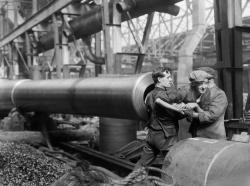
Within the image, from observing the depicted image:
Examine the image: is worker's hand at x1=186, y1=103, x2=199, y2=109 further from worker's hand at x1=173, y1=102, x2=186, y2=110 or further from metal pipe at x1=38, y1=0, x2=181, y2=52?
metal pipe at x1=38, y1=0, x2=181, y2=52

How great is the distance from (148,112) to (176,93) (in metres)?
0.63

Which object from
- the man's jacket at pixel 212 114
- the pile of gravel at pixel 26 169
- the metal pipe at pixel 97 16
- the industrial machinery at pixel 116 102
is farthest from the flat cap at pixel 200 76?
the metal pipe at pixel 97 16

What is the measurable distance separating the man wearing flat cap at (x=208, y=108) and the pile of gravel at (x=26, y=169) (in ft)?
5.80

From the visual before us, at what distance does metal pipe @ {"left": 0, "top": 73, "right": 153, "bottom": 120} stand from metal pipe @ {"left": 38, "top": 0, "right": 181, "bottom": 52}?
2867mm

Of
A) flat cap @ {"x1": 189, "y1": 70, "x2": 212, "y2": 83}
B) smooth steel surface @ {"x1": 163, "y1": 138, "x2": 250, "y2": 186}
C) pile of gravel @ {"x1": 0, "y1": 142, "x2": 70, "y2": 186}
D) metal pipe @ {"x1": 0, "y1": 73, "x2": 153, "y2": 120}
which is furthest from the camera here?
metal pipe @ {"x1": 0, "y1": 73, "x2": 153, "y2": 120}

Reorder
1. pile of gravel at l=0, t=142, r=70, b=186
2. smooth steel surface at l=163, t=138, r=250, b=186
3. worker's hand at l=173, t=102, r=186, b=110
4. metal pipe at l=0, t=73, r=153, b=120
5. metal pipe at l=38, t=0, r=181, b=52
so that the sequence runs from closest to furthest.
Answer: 1. smooth steel surface at l=163, t=138, r=250, b=186
2. worker's hand at l=173, t=102, r=186, b=110
3. pile of gravel at l=0, t=142, r=70, b=186
4. metal pipe at l=0, t=73, r=153, b=120
5. metal pipe at l=38, t=0, r=181, b=52

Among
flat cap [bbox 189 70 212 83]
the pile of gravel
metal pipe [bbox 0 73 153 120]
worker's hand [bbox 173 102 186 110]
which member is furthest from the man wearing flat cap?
the pile of gravel

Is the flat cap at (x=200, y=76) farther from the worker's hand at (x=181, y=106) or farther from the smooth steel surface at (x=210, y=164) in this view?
the smooth steel surface at (x=210, y=164)

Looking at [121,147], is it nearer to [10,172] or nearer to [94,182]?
[10,172]

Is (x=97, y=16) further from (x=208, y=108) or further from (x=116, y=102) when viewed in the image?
(x=208, y=108)

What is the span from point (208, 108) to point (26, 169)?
2.34 meters

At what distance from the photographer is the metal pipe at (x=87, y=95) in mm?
4629

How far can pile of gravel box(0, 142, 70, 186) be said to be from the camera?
4527 mm

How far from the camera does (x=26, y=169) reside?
A: 15.4 feet
